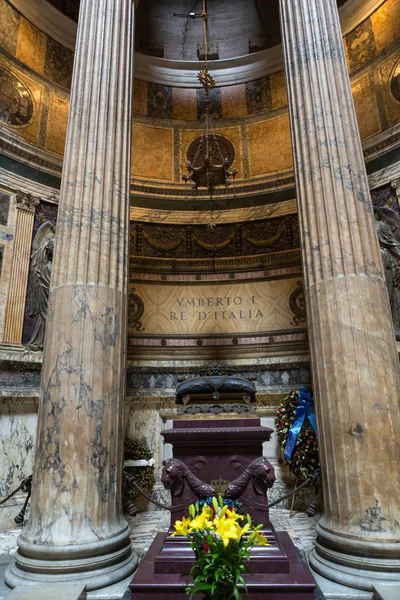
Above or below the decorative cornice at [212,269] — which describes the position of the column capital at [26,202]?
above

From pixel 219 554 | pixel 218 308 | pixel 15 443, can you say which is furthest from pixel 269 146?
pixel 219 554

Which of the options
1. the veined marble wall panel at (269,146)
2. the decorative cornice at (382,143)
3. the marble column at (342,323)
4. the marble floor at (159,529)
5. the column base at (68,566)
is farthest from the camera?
the veined marble wall panel at (269,146)

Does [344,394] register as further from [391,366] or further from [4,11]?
[4,11]

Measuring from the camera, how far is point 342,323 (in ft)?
15.2

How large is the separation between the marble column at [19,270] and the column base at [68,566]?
4300 mm

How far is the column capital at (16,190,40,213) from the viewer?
8.34 metres

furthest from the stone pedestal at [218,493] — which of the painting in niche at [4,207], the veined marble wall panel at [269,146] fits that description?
the veined marble wall panel at [269,146]

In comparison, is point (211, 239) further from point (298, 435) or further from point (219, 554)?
point (219, 554)

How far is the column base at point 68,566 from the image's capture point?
3855 mm

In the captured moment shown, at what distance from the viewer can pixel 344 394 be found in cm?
443

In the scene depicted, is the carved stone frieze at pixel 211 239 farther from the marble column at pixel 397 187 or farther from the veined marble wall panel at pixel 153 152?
the marble column at pixel 397 187

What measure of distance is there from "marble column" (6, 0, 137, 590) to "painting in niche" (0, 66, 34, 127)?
3473 mm

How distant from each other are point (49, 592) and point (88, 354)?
2.17m

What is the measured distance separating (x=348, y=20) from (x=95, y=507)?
39.0ft
